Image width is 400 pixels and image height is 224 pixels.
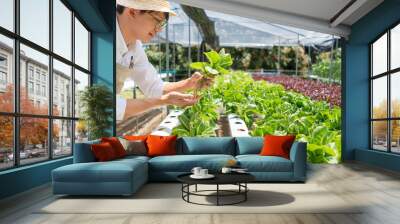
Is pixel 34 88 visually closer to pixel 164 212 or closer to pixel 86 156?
pixel 86 156

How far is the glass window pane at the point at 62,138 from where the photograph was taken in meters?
6.43

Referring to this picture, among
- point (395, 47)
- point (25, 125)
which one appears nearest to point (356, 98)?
point (395, 47)

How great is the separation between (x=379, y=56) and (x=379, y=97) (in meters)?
0.83

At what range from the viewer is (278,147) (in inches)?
244

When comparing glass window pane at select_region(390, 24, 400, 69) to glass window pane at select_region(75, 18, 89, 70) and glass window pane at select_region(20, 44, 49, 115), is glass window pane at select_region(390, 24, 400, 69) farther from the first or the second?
glass window pane at select_region(20, 44, 49, 115)

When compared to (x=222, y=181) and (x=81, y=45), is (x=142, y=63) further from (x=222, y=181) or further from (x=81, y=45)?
(x=222, y=181)

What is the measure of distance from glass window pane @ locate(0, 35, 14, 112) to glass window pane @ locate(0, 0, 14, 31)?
149 millimetres

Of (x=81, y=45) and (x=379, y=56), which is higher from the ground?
(x=81, y=45)

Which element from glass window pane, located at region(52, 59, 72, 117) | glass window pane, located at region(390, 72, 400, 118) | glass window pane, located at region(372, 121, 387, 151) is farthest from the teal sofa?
glass window pane, located at region(372, 121, 387, 151)

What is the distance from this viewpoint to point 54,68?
250 inches

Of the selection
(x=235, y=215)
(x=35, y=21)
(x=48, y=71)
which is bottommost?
(x=235, y=215)

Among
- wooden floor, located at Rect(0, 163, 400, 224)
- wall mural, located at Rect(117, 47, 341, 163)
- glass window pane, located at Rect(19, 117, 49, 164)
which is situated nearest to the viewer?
wooden floor, located at Rect(0, 163, 400, 224)

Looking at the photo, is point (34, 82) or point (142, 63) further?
point (142, 63)

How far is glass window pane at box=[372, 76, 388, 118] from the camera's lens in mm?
8312
